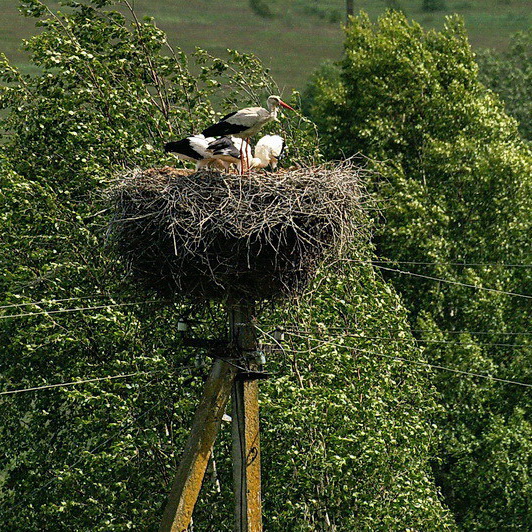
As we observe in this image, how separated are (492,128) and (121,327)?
10.7m

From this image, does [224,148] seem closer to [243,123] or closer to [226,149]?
[226,149]

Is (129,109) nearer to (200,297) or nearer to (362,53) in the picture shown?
(200,297)

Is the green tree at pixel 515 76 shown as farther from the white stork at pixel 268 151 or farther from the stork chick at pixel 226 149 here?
the stork chick at pixel 226 149

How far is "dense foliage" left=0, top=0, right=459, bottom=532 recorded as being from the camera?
46.7 feet

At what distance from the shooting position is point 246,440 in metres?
9.08

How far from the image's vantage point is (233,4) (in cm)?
6156

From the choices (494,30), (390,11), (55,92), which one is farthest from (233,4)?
(55,92)

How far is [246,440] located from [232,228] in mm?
1525

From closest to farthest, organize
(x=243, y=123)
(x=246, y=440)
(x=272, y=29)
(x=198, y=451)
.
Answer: (x=198, y=451) → (x=246, y=440) → (x=243, y=123) → (x=272, y=29)

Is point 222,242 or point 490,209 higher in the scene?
point 222,242

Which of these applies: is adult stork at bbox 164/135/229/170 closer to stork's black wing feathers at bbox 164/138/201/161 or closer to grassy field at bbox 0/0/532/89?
stork's black wing feathers at bbox 164/138/201/161

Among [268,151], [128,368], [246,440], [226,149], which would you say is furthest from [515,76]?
[246,440]

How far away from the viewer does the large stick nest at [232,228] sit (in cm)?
899

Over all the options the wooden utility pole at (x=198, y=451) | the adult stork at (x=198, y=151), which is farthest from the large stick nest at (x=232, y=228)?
the wooden utility pole at (x=198, y=451)
